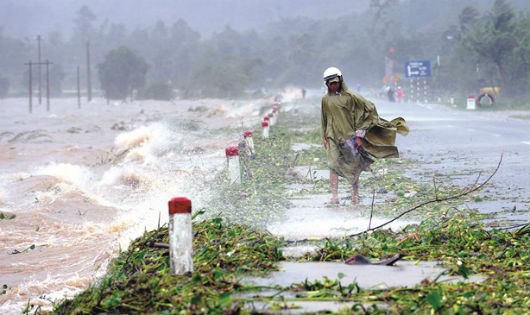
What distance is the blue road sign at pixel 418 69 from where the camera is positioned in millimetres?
73500

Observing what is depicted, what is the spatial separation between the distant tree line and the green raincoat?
47.3 metres

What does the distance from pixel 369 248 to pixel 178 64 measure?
138424 millimetres

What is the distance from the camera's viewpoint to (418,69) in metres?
73.8

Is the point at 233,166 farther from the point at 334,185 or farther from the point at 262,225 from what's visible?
the point at 262,225

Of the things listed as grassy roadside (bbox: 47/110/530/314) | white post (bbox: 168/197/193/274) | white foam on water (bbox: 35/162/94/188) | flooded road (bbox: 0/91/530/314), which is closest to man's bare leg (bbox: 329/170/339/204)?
flooded road (bbox: 0/91/530/314)

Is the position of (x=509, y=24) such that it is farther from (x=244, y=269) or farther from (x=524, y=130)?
(x=244, y=269)

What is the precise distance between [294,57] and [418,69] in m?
62.4

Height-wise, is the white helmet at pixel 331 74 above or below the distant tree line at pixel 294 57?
below

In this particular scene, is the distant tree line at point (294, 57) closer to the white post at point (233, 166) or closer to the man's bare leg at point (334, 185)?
the white post at point (233, 166)

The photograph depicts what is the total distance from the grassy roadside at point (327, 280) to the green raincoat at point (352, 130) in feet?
5.46

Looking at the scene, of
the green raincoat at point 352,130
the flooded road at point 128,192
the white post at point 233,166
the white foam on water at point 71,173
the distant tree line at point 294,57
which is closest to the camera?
the flooded road at point 128,192

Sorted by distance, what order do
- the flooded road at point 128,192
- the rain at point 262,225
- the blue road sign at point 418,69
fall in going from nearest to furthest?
the rain at point 262,225 < the flooded road at point 128,192 < the blue road sign at point 418,69

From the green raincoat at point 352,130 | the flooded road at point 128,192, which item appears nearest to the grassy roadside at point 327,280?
the flooded road at point 128,192

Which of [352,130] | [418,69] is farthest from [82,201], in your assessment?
[418,69]
